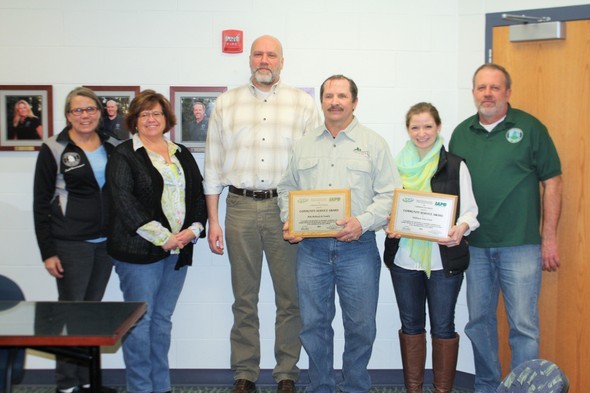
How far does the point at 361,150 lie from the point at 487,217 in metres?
0.75

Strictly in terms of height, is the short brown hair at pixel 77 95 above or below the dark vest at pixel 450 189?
above

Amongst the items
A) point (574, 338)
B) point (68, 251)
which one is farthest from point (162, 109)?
point (574, 338)

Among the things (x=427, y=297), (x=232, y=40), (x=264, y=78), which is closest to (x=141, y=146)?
(x=264, y=78)

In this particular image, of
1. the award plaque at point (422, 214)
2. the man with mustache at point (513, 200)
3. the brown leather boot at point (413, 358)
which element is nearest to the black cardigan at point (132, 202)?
Answer: the award plaque at point (422, 214)

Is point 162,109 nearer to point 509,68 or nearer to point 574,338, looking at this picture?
point 509,68

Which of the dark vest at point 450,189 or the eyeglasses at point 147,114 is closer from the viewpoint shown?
the dark vest at point 450,189

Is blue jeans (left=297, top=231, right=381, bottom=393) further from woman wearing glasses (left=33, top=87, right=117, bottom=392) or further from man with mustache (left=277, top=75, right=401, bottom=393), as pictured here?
woman wearing glasses (left=33, top=87, right=117, bottom=392)

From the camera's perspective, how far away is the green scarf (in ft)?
10.5

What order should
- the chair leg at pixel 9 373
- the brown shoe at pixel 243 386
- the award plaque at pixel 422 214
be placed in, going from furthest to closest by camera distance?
the brown shoe at pixel 243 386
the award plaque at pixel 422 214
the chair leg at pixel 9 373

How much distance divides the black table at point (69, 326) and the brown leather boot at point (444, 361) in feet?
5.59

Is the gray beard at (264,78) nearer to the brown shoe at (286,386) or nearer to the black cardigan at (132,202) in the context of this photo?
the black cardigan at (132,202)

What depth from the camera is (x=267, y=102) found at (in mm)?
3541

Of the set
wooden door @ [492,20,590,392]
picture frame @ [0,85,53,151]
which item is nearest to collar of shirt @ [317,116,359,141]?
wooden door @ [492,20,590,392]

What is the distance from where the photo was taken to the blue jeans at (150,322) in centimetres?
327
